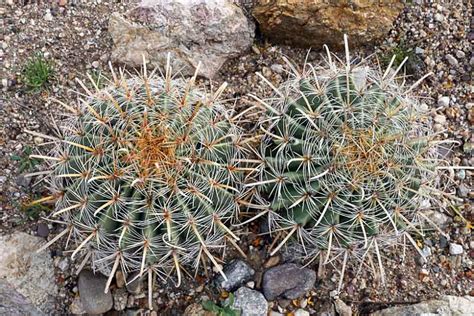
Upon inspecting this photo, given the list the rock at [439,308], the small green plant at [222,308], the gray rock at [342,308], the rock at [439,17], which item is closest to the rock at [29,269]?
the small green plant at [222,308]

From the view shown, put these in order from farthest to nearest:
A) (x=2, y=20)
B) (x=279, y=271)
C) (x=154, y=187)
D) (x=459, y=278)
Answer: (x=2, y=20) < (x=459, y=278) < (x=279, y=271) < (x=154, y=187)

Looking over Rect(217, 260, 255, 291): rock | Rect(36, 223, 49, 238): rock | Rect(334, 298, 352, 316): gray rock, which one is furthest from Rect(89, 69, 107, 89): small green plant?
Rect(334, 298, 352, 316): gray rock

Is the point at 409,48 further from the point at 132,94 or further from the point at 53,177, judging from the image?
the point at 53,177

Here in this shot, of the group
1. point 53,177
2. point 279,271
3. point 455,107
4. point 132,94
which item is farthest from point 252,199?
point 455,107

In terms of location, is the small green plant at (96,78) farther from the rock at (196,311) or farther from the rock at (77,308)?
the rock at (196,311)

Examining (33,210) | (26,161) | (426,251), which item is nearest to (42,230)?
(33,210)

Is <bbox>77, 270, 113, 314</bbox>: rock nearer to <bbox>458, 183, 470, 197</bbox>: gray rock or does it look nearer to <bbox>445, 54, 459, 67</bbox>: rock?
<bbox>458, 183, 470, 197</bbox>: gray rock
